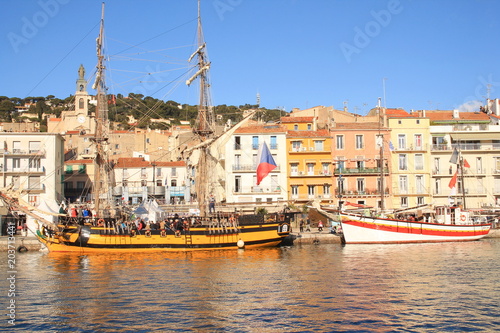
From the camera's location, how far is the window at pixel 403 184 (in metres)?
61.7

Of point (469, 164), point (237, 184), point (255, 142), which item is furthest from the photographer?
point (469, 164)

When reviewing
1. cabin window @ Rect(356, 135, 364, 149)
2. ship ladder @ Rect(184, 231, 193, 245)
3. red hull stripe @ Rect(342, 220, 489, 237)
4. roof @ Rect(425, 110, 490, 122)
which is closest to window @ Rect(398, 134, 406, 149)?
cabin window @ Rect(356, 135, 364, 149)

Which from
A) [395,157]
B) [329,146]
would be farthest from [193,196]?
[395,157]

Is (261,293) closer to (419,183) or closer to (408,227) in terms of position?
(408,227)

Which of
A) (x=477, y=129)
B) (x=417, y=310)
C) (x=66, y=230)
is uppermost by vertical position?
(x=477, y=129)

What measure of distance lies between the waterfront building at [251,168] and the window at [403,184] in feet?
43.1

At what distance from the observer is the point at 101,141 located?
49906 millimetres

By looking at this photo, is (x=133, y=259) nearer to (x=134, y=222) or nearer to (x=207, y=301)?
(x=134, y=222)

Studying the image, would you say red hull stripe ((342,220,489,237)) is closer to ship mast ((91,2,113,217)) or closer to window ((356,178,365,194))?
window ((356,178,365,194))

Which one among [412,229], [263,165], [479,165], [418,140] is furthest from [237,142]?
[479,165]

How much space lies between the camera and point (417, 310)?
22.8m

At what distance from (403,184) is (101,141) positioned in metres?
33.4

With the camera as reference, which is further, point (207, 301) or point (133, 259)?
point (133, 259)

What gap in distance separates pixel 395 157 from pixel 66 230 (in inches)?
1447
